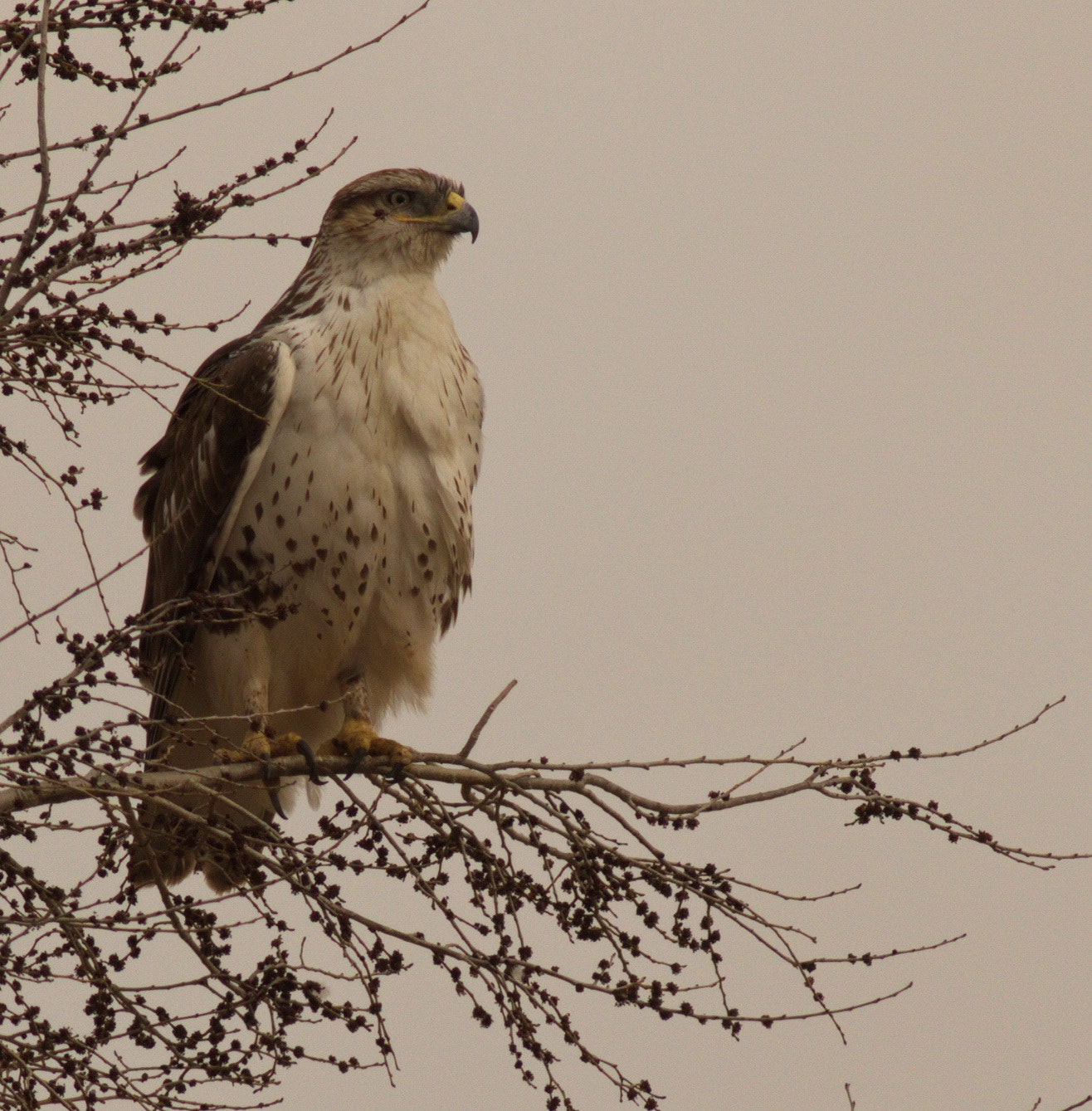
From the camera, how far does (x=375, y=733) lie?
250 inches

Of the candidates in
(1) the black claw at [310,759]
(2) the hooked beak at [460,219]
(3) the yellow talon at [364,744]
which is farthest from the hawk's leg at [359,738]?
(2) the hooked beak at [460,219]

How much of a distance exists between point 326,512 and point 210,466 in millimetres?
558

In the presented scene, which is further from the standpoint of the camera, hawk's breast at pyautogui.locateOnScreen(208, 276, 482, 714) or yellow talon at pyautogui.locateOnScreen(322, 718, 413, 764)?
hawk's breast at pyautogui.locateOnScreen(208, 276, 482, 714)

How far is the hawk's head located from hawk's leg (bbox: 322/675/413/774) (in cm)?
168

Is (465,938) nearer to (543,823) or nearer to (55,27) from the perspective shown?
(543,823)

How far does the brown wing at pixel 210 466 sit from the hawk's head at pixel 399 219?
0.64m

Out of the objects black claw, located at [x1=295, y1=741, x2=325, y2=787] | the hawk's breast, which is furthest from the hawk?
black claw, located at [x1=295, y1=741, x2=325, y2=787]

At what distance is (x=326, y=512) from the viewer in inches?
248

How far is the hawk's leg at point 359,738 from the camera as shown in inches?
239

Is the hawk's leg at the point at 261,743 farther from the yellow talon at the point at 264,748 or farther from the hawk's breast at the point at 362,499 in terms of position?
the hawk's breast at the point at 362,499

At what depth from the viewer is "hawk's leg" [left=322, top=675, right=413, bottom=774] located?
606 cm

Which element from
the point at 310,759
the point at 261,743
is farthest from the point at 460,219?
the point at 310,759

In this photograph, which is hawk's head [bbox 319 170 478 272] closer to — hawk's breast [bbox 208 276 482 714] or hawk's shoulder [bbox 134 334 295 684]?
hawk's breast [bbox 208 276 482 714]

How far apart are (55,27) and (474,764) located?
7.42 ft
